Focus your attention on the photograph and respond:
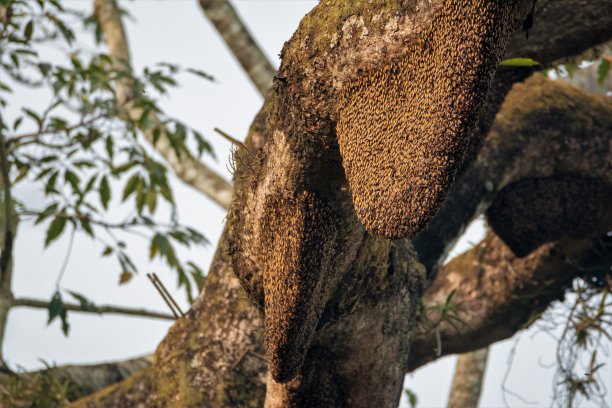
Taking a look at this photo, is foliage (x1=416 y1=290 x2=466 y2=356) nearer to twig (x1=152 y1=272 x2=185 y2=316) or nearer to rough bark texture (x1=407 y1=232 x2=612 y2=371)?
rough bark texture (x1=407 y1=232 x2=612 y2=371)

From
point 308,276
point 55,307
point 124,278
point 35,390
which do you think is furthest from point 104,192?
point 308,276

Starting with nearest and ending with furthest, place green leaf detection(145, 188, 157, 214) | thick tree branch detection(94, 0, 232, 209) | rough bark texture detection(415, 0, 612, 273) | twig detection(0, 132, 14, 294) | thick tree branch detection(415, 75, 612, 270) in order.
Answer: rough bark texture detection(415, 0, 612, 273) → twig detection(0, 132, 14, 294) → thick tree branch detection(415, 75, 612, 270) → green leaf detection(145, 188, 157, 214) → thick tree branch detection(94, 0, 232, 209)

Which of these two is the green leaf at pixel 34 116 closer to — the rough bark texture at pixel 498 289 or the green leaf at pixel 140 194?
the green leaf at pixel 140 194

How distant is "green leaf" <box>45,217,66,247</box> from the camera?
3.51 metres

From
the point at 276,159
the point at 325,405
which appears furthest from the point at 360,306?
the point at 276,159

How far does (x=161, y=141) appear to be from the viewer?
5133mm

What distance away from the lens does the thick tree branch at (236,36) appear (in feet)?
14.5

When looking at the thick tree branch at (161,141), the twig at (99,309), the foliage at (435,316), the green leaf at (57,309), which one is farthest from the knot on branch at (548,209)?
the green leaf at (57,309)

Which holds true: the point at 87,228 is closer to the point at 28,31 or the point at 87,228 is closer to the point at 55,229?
the point at 55,229

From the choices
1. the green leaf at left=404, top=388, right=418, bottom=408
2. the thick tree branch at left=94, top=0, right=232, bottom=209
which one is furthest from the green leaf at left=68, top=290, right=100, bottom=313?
the green leaf at left=404, top=388, right=418, bottom=408

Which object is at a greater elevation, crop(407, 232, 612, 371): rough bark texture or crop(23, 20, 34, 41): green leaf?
crop(23, 20, 34, 41): green leaf

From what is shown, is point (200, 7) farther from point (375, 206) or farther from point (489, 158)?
point (375, 206)

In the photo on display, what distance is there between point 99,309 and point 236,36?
1.67 meters

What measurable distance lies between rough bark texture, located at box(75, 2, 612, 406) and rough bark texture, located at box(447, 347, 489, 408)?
209 cm
